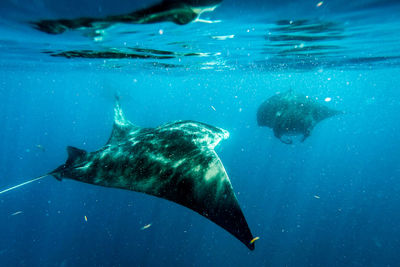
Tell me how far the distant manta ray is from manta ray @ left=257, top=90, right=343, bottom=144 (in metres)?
7.08

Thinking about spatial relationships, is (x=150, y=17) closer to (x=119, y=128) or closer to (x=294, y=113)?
(x=119, y=128)

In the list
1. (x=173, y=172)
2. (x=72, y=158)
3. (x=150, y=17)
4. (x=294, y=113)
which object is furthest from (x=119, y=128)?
(x=294, y=113)

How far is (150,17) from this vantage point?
7172mm

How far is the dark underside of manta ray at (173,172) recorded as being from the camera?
247cm

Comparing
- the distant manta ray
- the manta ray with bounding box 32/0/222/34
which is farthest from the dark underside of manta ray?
the manta ray with bounding box 32/0/222/34

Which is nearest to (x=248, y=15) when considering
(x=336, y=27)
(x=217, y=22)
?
(x=217, y=22)

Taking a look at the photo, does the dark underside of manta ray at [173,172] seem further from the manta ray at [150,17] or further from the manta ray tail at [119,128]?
the manta ray at [150,17]

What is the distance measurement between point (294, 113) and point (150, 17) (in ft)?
25.7

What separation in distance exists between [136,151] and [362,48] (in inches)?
586

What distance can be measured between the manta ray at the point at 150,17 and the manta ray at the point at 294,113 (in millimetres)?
6503

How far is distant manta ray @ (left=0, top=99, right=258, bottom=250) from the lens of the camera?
2469 mm

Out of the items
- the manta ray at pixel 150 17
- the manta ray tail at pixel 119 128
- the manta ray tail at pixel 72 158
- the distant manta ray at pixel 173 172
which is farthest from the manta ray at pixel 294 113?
→ the manta ray tail at pixel 72 158

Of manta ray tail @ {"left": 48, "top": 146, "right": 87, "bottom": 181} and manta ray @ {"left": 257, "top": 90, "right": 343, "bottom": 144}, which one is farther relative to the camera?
manta ray @ {"left": 257, "top": 90, "right": 343, "bottom": 144}

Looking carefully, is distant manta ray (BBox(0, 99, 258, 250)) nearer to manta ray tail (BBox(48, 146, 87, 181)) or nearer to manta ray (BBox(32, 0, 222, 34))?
manta ray tail (BBox(48, 146, 87, 181))
